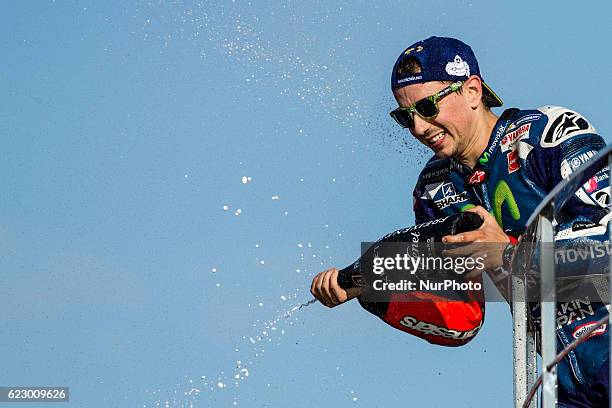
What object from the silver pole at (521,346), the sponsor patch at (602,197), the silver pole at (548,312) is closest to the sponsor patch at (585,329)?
the sponsor patch at (602,197)

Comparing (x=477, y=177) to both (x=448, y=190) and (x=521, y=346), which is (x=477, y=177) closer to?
(x=448, y=190)

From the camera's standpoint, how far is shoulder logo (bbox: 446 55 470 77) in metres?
Answer: 7.66

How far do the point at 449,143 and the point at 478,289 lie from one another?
1.02 m

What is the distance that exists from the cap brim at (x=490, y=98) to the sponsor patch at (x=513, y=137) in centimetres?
58

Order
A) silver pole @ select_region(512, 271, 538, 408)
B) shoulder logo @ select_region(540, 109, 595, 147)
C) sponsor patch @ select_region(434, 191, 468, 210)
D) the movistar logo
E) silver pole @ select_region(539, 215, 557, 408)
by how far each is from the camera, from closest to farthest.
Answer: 1. silver pole @ select_region(539, 215, 557, 408)
2. silver pole @ select_region(512, 271, 538, 408)
3. shoulder logo @ select_region(540, 109, 595, 147)
4. the movistar logo
5. sponsor patch @ select_region(434, 191, 468, 210)

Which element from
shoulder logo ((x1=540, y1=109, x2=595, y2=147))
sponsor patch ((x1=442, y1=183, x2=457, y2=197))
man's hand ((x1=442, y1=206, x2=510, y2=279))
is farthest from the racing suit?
man's hand ((x1=442, y1=206, x2=510, y2=279))

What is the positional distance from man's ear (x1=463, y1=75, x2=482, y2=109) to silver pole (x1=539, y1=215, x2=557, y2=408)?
3.02 metres

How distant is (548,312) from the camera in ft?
15.1

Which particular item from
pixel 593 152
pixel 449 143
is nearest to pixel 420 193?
pixel 449 143

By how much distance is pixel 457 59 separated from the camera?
775 centimetres

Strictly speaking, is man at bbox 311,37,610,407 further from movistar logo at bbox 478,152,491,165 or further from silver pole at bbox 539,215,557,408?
silver pole at bbox 539,215,557,408

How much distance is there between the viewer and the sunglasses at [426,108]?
7539 millimetres

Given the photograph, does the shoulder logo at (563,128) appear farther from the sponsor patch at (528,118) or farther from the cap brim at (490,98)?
the cap brim at (490,98)

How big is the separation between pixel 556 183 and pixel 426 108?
1098 millimetres
